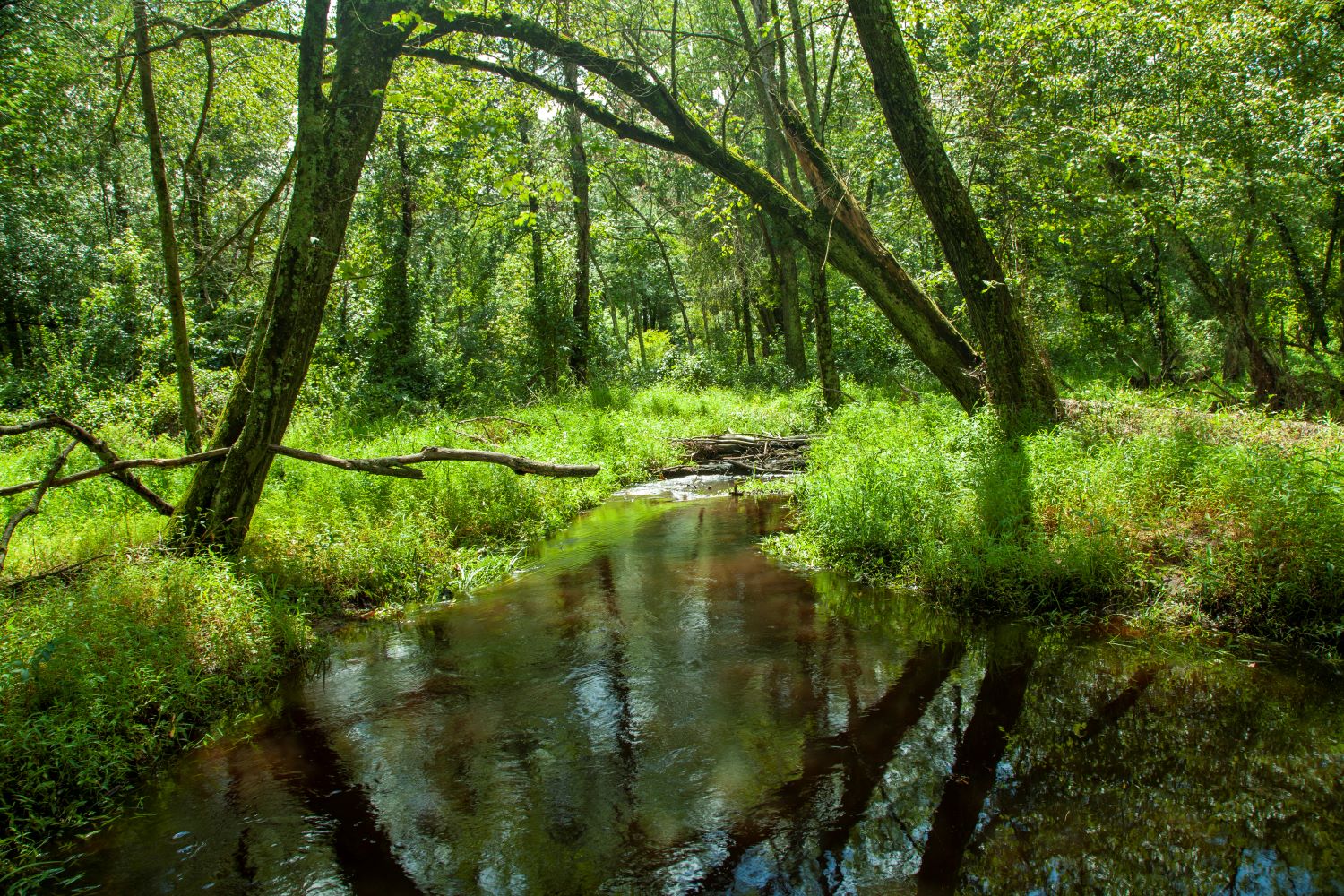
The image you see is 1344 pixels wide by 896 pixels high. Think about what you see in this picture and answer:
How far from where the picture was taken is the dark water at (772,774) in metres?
3.16

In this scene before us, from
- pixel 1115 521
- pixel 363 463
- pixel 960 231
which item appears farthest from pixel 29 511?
pixel 960 231

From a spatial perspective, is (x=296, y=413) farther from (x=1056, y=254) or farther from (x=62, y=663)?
(x=1056, y=254)

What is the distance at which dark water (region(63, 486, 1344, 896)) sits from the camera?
3160mm

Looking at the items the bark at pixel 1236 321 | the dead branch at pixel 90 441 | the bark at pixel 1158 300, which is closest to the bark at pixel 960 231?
the bark at pixel 1236 321

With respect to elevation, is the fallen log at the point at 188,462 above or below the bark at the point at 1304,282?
below

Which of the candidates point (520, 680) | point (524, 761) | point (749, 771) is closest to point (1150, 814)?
point (749, 771)

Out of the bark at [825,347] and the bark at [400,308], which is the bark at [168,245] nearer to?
the bark at [400,308]

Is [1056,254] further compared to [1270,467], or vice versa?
[1056,254]

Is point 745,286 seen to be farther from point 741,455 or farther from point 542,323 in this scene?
point 741,455

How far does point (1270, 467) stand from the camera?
543 cm

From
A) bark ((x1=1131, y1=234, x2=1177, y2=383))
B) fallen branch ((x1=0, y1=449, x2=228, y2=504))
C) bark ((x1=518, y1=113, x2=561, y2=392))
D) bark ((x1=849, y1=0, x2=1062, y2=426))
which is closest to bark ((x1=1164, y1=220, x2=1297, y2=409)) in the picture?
bark ((x1=1131, y1=234, x2=1177, y2=383))

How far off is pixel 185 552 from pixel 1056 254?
19.8 meters

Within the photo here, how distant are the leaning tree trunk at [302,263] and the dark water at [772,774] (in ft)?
6.82

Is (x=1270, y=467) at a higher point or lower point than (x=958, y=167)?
lower
